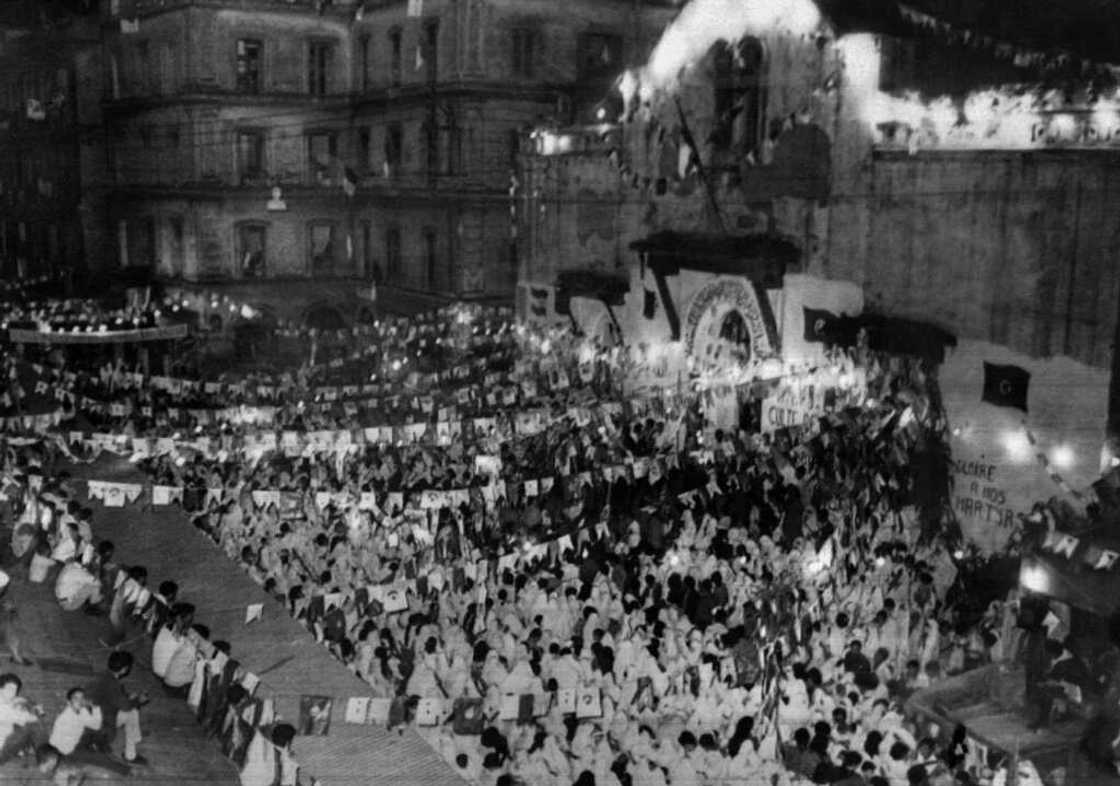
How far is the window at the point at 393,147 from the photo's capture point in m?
40.5

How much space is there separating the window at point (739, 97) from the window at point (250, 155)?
69.7ft

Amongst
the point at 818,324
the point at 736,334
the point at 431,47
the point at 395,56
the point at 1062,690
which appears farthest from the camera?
Answer: the point at 395,56

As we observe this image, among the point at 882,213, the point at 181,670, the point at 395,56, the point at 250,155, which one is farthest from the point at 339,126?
the point at 181,670

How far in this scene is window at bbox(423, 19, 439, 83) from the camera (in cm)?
3750

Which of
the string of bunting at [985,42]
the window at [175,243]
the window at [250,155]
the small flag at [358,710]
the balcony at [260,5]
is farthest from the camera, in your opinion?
the window at [175,243]

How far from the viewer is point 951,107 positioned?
2073 cm

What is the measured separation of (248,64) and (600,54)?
12625 millimetres

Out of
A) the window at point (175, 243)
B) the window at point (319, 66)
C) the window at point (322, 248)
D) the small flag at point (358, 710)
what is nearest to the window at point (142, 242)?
the window at point (175, 243)

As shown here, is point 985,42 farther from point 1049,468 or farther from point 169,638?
point 169,638

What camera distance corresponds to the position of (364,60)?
4200 cm

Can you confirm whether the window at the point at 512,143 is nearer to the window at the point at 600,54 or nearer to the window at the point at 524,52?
the window at the point at 524,52

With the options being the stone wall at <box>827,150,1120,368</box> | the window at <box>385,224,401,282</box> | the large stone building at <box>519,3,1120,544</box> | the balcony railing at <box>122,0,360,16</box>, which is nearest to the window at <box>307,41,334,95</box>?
the balcony railing at <box>122,0,360,16</box>

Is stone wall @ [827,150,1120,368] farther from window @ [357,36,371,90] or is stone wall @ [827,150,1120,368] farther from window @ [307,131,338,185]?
window @ [307,131,338,185]

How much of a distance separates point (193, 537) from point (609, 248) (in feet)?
53.4
